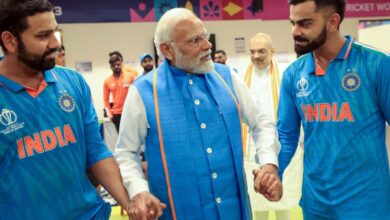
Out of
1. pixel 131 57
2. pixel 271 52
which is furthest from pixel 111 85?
pixel 271 52

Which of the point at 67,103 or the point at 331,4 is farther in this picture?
the point at 331,4

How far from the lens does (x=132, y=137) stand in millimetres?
1766

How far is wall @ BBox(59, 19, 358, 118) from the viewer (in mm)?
7566

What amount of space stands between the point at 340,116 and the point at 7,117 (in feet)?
4.38

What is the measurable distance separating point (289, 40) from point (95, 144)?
7141mm

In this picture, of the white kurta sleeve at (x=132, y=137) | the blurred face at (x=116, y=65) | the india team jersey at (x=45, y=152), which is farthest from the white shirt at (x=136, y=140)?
the blurred face at (x=116, y=65)

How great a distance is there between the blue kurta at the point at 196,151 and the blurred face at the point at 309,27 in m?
0.46

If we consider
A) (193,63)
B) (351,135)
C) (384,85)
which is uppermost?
(193,63)

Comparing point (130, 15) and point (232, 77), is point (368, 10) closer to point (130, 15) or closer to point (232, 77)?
point (130, 15)

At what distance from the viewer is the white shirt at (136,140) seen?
1.72 m

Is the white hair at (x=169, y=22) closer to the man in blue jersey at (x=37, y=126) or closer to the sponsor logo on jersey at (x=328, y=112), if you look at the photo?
the man in blue jersey at (x=37, y=126)

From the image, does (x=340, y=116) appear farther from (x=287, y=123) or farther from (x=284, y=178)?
(x=284, y=178)

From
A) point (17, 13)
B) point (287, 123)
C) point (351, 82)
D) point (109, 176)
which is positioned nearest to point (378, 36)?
point (287, 123)

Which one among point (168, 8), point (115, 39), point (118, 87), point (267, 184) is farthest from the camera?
point (115, 39)
